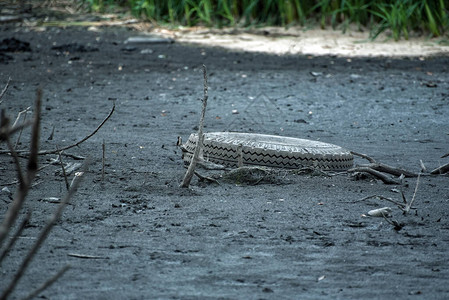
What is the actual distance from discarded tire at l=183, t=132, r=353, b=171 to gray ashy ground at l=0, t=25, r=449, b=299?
176 millimetres

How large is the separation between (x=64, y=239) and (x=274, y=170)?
1564 millimetres

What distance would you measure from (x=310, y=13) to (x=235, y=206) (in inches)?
366

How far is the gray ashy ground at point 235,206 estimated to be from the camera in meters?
2.39

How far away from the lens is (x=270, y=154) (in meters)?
4.14

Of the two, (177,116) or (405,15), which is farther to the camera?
(405,15)

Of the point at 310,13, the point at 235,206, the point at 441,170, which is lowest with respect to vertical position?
the point at 310,13

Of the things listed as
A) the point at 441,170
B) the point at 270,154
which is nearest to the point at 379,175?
the point at 441,170

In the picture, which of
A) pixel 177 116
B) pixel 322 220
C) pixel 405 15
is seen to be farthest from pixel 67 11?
pixel 322 220

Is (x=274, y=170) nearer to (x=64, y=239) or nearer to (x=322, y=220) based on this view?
(x=322, y=220)

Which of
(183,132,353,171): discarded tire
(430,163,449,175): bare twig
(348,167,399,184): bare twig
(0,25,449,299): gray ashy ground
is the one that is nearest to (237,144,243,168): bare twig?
(183,132,353,171): discarded tire

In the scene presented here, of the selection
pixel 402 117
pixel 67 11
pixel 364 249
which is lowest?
pixel 67 11

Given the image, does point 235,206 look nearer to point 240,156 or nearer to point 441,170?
point 240,156

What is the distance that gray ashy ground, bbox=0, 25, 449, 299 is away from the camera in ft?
7.83

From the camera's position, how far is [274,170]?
4043 millimetres
